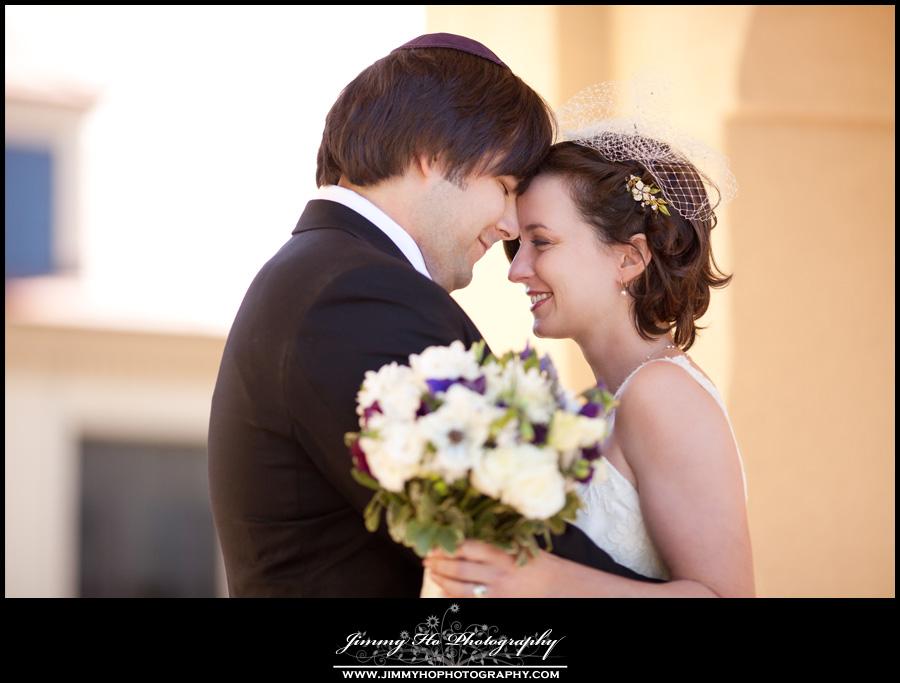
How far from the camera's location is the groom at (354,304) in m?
2.62

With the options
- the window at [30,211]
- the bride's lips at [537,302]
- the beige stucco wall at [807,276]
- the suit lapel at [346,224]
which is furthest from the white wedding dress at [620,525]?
the window at [30,211]

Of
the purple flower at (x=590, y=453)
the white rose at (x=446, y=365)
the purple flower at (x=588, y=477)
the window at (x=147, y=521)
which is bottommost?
the window at (x=147, y=521)

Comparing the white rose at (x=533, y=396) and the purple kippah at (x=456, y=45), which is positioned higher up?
the purple kippah at (x=456, y=45)

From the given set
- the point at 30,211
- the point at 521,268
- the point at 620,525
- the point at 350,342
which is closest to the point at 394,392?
the point at 350,342

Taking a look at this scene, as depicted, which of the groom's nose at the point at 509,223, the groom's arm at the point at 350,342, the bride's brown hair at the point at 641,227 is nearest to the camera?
the groom's arm at the point at 350,342

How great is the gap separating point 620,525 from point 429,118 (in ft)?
3.73

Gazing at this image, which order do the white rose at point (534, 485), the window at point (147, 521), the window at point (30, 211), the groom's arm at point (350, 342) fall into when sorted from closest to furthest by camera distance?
1. the white rose at point (534, 485)
2. the groom's arm at point (350, 342)
3. the window at point (30, 211)
4. the window at point (147, 521)

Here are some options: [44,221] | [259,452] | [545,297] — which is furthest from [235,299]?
[259,452]

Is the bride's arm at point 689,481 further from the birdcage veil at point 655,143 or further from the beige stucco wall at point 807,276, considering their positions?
the beige stucco wall at point 807,276

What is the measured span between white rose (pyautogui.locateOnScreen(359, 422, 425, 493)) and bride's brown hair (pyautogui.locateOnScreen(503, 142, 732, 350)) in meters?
1.60

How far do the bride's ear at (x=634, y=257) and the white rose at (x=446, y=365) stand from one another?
152 centimetres

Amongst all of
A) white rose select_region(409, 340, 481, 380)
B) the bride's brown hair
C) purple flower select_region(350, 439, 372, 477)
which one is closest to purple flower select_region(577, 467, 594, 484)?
white rose select_region(409, 340, 481, 380)

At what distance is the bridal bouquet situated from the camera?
7.04 feet
